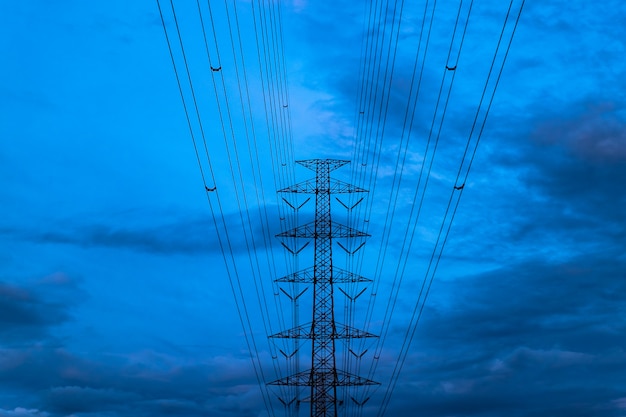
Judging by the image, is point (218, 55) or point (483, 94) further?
point (218, 55)

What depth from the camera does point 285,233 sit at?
79125 mm

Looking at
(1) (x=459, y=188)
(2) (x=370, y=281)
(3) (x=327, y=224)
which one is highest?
(3) (x=327, y=224)

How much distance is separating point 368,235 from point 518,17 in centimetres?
4637

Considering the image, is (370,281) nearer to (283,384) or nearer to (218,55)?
(283,384)

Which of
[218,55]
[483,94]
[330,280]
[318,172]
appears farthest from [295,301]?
[483,94]

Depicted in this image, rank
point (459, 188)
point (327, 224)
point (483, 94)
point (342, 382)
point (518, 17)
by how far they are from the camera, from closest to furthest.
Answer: point (518, 17) < point (483, 94) < point (459, 188) < point (342, 382) < point (327, 224)

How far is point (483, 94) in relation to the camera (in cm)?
3784

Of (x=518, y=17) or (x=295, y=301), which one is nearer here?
(x=518, y=17)

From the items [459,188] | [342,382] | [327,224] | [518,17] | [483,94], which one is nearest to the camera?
[518,17]

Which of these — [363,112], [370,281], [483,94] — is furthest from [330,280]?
[483,94]

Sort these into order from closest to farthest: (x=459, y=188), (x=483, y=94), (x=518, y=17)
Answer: (x=518, y=17) < (x=483, y=94) < (x=459, y=188)

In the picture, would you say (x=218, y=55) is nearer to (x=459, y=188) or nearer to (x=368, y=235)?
(x=459, y=188)

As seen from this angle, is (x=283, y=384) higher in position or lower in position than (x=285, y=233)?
lower

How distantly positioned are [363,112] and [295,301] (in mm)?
18862
